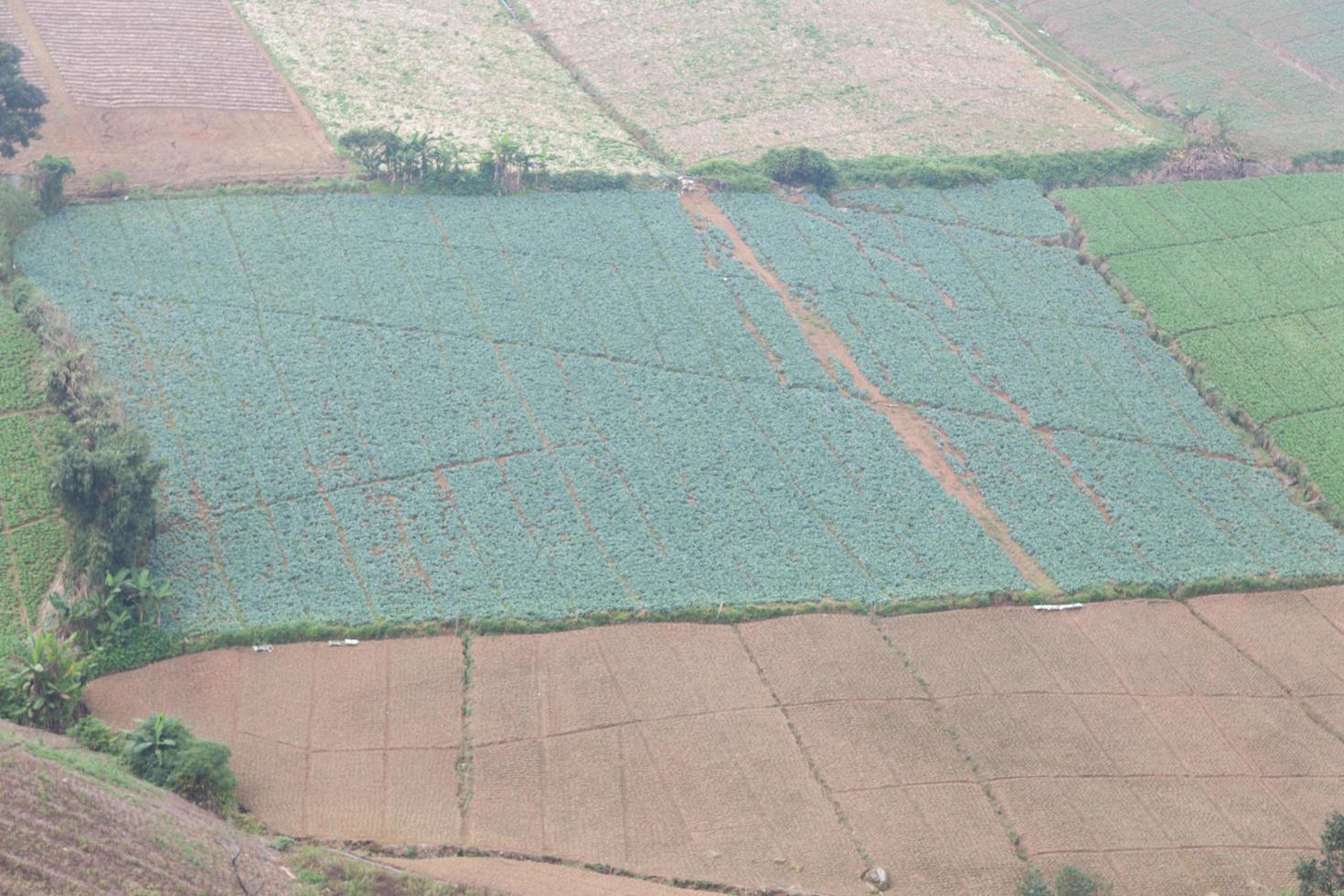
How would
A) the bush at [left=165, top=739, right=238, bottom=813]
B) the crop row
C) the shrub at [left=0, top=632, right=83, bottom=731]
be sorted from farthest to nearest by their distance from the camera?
the crop row, the shrub at [left=0, top=632, right=83, bottom=731], the bush at [left=165, top=739, right=238, bottom=813]

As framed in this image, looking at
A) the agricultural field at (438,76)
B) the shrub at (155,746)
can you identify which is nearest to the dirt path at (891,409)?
the agricultural field at (438,76)

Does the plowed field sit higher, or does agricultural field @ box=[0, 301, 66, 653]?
the plowed field

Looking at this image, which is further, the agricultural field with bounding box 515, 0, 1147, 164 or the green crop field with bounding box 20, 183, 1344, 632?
the agricultural field with bounding box 515, 0, 1147, 164

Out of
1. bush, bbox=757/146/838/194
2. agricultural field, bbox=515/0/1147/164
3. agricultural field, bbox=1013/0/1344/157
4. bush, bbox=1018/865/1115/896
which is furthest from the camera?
agricultural field, bbox=1013/0/1344/157

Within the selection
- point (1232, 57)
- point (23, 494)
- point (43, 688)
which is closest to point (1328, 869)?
point (43, 688)

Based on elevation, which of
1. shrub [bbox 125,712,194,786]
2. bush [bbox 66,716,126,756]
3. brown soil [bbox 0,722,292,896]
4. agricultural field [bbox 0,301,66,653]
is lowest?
agricultural field [bbox 0,301,66,653]

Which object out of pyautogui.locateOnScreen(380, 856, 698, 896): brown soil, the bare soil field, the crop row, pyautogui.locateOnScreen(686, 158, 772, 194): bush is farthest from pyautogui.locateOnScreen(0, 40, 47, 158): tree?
pyautogui.locateOnScreen(380, 856, 698, 896): brown soil

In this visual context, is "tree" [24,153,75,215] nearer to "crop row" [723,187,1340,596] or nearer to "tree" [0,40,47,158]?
"tree" [0,40,47,158]
